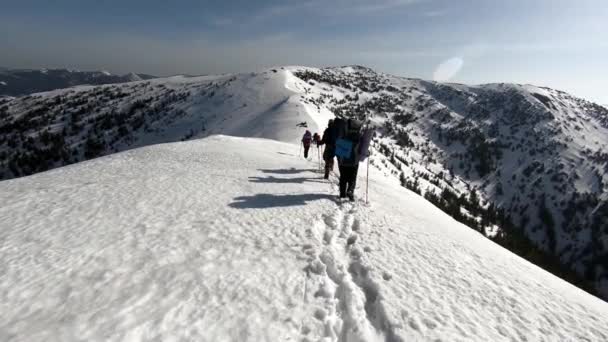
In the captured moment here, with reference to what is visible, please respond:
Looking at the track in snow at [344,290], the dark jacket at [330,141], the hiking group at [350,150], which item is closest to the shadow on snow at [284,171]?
the dark jacket at [330,141]

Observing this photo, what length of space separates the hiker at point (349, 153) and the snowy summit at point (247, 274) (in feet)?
2.87

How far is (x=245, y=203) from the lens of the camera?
1113 centimetres

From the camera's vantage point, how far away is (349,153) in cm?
1293

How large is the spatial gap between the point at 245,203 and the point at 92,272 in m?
5.44

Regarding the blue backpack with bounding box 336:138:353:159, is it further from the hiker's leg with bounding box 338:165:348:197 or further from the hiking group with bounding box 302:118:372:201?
the hiker's leg with bounding box 338:165:348:197

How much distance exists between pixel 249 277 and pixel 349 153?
774cm

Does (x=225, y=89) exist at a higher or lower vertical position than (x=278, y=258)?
higher

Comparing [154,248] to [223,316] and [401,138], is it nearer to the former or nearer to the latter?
[223,316]

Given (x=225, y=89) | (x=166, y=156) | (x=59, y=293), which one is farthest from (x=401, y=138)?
(x=59, y=293)

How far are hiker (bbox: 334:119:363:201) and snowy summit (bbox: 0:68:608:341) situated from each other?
0.87 meters

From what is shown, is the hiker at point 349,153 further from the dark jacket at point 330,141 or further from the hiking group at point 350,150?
the dark jacket at point 330,141

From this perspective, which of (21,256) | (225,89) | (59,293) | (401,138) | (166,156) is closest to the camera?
(59,293)

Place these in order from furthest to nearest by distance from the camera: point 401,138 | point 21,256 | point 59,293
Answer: point 401,138 < point 21,256 < point 59,293

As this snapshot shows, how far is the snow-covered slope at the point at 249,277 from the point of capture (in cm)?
508
